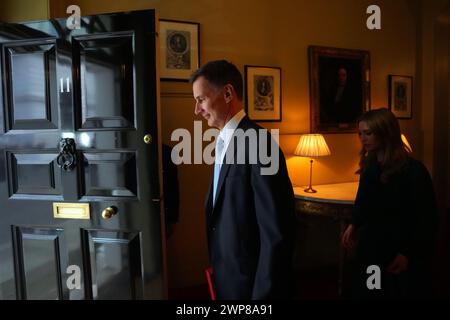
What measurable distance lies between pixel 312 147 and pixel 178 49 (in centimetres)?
150

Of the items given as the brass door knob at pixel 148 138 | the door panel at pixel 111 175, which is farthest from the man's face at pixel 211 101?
the door panel at pixel 111 175

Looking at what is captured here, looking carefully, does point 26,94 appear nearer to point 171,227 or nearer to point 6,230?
point 6,230

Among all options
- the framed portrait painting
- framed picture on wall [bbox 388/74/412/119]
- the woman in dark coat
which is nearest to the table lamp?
the framed portrait painting

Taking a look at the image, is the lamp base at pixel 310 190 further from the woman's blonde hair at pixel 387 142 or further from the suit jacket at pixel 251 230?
the suit jacket at pixel 251 230

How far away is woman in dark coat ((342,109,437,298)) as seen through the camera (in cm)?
158

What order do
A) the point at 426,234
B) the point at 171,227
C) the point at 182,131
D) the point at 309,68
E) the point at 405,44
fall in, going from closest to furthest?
the point at 426,234, the point at 171,227, the point at 182,131, the point at 309,68, the point at 405,44

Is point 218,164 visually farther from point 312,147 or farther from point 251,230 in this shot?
point 312,147

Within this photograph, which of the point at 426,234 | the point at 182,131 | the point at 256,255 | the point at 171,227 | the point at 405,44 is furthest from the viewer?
the point at 405,44

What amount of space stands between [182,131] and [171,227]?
2.70 ft

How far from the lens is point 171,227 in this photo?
2422 millimetres

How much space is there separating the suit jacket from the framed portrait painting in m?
2.13

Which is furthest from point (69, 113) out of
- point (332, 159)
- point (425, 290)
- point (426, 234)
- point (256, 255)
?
point (332, 159)

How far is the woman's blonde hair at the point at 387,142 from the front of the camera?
164 centimetres

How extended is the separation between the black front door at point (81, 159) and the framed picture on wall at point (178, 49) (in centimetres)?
82
